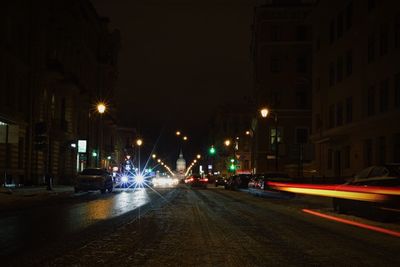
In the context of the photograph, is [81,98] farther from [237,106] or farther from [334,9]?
[237,106]

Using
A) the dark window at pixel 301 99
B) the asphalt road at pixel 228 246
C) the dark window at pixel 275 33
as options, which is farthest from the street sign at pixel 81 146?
the asphalt road at pixel 228 246

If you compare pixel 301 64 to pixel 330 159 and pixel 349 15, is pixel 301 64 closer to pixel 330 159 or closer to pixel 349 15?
pixel 330 159

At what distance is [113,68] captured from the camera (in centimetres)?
8594

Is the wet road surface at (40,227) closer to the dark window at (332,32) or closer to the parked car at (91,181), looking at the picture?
the parked car at (91,181)

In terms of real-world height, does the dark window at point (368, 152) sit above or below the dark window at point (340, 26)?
below

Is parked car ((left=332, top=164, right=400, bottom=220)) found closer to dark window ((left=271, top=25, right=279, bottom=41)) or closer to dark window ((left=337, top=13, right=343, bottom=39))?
dark window ((left=337, top=13, right=343, bottom=39))

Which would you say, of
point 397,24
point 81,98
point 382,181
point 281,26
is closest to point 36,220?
point 382,181

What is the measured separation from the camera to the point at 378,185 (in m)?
16.9

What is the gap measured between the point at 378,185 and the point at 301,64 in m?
56.9

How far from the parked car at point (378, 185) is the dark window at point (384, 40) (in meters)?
17.9

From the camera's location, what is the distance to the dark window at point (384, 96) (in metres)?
34.9

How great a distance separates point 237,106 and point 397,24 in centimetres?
10119

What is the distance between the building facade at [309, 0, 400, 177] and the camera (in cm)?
3388

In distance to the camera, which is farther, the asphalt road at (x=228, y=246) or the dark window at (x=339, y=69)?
the dark window at (x=339, y=69)
